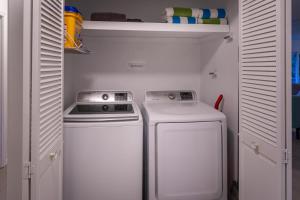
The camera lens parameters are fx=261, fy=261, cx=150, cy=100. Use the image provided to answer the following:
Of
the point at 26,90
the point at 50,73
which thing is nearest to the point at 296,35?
the point at 50,73

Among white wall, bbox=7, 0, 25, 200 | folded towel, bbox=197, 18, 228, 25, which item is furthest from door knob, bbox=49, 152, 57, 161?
folded towel, bbox=197, 18, 228, 25

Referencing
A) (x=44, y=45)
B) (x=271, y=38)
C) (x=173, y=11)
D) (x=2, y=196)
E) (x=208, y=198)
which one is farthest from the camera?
(x=173, y=11)

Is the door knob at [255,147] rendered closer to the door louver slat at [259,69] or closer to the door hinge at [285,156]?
the door louver slat at [259,69]

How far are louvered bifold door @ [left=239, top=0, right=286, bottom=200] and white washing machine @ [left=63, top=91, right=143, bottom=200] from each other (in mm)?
945

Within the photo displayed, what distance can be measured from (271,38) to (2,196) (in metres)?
2.15

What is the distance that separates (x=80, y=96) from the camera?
297 centimetres

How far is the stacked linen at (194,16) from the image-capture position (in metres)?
2.77

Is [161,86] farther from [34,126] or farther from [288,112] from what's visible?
[34,126]

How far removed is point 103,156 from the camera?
2363mm

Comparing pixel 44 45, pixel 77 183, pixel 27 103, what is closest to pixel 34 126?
pixel 27 103

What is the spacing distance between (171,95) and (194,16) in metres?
0.98

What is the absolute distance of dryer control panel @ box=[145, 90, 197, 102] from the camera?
3.22 metres

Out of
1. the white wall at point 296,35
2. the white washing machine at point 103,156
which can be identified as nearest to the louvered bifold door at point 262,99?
the white washing machine at point 103,156

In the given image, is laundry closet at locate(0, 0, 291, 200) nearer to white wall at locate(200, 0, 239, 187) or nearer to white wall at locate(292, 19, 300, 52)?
→ white wall at locate(200, 0, 239, 187)
